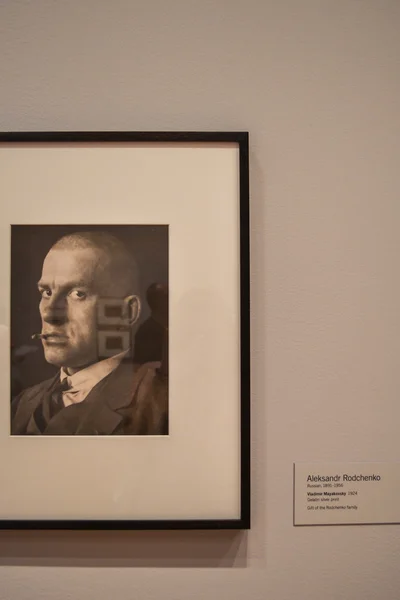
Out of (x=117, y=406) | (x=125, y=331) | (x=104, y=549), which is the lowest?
(x=104, y=549)

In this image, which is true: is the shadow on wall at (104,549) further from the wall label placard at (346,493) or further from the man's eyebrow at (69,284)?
the man's eyebrow at (69,284)

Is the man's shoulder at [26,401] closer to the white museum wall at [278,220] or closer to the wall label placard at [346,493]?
the white museum wall at [278,220]

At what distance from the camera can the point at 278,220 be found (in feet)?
2.45

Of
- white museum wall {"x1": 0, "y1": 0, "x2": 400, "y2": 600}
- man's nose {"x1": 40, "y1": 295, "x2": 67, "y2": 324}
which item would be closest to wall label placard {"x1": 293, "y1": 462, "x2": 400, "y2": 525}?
white museum wall {"x1": 0, "y1": 0, "x2": 400, "y2": 600}

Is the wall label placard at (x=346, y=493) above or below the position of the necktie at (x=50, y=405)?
below

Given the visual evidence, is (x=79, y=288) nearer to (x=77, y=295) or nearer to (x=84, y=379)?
(x=77, y=295)

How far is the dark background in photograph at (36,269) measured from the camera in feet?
2.35

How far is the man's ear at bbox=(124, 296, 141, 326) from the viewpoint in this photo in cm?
72

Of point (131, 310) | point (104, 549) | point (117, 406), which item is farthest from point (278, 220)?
point (104, 549)

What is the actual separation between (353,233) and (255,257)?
0.16m

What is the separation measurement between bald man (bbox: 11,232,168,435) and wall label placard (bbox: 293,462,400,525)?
0.78 ft

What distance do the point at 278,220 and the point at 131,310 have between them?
0.26 metres

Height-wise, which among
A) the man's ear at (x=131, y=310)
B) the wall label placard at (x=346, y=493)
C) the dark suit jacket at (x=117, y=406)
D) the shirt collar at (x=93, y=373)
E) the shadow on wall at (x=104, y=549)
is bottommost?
the shadow on wall at (x=104, y=549)

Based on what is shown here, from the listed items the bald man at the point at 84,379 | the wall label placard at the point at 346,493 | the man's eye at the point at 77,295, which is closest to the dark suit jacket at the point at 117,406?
the bald man at the point at 84,379
